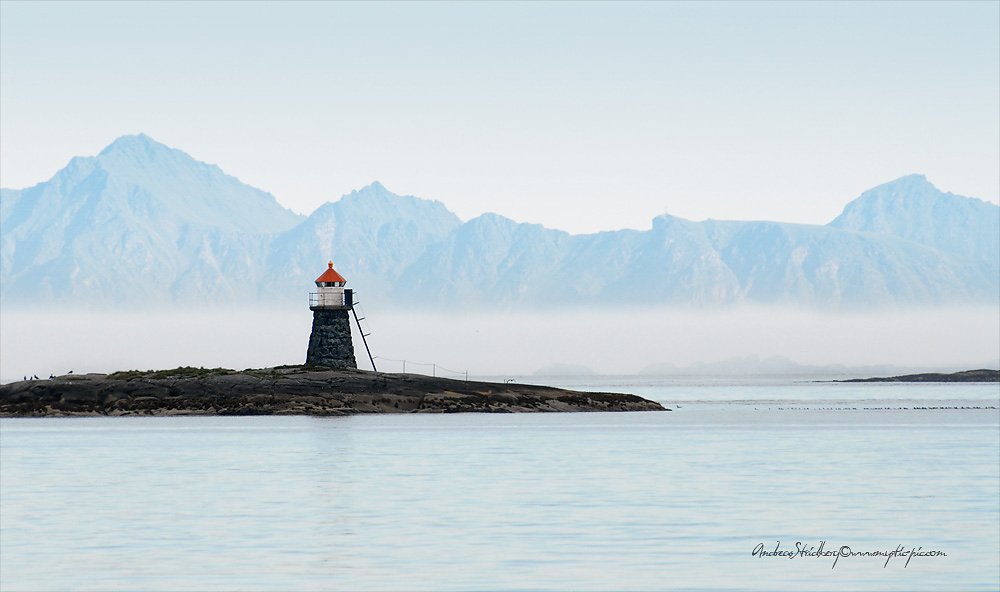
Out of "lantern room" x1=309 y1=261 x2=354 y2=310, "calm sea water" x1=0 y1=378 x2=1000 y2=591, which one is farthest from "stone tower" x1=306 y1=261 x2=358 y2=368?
"calm sea water" x1=0 y1=378 x2=1000 y2=591

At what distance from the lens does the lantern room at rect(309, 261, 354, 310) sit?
360ft

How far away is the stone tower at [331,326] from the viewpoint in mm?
110062

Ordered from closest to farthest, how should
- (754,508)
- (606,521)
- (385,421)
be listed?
(606,521), (754,508), (385,421)

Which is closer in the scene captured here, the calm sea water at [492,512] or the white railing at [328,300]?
the calm sea water at [492,512]

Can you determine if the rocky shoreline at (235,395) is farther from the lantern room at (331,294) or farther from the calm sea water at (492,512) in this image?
the calm sea water at (492,512)

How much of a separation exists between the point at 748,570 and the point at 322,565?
9.03 meters

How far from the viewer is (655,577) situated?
28.9 m

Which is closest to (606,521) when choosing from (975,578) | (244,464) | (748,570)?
(748,570)

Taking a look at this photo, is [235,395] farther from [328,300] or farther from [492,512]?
[492,512]

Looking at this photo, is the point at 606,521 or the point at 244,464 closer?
the point at 606,521

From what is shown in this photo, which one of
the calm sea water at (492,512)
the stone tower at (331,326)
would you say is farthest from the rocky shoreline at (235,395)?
the calm sea water at (492,512)

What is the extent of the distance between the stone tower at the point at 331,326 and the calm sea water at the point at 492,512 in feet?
96.9

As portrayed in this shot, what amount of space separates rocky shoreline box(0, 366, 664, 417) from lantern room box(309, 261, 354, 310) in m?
5.65

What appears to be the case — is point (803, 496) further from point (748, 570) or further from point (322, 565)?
point (322, 565)
